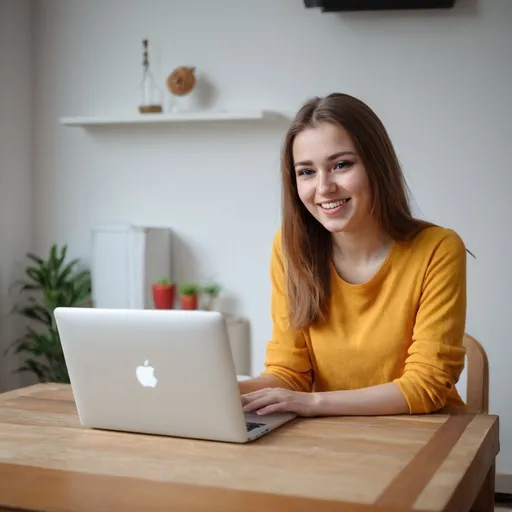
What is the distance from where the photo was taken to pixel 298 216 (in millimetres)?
2107

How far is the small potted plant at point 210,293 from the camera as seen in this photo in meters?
3.97

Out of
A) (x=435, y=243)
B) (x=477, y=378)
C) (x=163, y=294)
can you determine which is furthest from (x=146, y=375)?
(x=163, y=294)

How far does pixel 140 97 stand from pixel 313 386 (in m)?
2.42

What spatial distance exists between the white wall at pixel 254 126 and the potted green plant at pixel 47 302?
0.16m

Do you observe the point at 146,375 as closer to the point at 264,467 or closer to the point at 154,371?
the point at 154,371

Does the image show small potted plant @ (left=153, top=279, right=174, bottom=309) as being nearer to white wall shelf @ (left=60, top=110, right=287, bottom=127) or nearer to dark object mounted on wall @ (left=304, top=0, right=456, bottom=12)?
white wall shelf @ (left=60, top=110, right=287, bottom=127)

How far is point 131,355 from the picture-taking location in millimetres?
1549

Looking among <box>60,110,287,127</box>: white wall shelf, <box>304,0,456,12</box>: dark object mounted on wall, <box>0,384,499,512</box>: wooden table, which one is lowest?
<box>0,384,499,512</box>: wooden table

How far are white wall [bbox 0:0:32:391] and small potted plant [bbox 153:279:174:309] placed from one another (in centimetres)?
79

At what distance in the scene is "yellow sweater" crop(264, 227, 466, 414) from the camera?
6.16 feet

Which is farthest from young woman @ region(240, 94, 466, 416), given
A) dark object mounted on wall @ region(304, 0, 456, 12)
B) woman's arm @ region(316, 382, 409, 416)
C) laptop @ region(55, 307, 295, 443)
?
dark object mounted on wall @ region(304, 0, 456, 12)

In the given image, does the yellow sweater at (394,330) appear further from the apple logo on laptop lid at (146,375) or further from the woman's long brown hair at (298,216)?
the apple logo on laptop lid at (146,375)

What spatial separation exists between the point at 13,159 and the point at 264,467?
10.6 feet

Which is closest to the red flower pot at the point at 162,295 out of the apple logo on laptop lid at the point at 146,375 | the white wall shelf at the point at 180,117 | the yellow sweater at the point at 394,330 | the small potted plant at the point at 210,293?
the small potted plant at the point at 210,293
